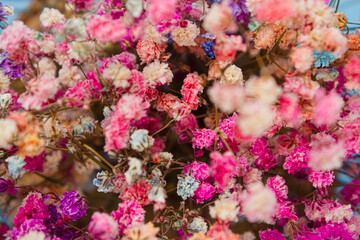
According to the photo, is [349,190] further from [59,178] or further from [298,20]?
[59,178]

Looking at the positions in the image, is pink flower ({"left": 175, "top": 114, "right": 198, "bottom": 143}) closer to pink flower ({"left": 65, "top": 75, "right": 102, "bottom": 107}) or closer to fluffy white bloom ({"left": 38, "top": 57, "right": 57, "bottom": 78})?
pink flower ({"left": 65, "top": 75, "right": 102, "bottom": 107})

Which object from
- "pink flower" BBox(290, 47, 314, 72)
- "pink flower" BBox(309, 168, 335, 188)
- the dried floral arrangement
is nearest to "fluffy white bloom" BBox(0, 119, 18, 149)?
the dried floral arrangement

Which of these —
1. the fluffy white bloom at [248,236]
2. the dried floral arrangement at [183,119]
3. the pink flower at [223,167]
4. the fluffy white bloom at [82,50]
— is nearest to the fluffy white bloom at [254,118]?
the dried floral arrangement at [183,119]

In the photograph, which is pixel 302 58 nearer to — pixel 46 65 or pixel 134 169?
pixel 134 169

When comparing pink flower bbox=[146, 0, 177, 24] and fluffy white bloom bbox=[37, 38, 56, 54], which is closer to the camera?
pink flower bbox=[146, 0, 177, 24]

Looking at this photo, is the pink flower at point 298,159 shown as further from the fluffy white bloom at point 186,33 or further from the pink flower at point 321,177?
the fluffy white bloom at point 186,33

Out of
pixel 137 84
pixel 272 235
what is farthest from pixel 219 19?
pixel 272 235
